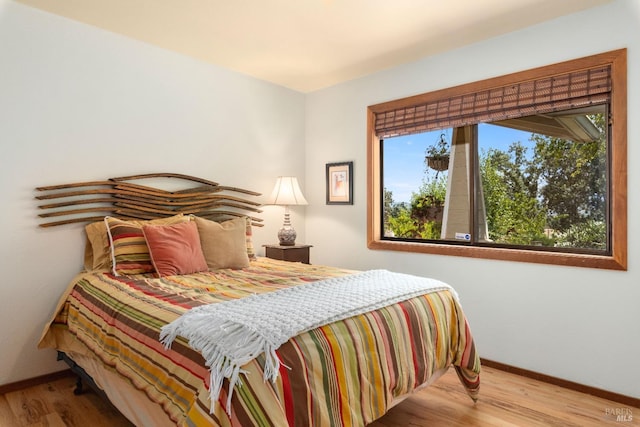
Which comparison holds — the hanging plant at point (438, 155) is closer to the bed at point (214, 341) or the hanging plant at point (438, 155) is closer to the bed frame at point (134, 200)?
the bed at point (214, 341)

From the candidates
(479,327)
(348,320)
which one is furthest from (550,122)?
(348,320)

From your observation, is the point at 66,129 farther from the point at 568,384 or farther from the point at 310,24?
the point at 568,384

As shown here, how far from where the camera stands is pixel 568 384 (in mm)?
2631

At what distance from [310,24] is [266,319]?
86.1 inches

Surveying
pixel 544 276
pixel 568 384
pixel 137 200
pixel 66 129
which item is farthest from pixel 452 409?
pixel 66 129

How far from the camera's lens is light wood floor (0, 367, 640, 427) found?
2.18m

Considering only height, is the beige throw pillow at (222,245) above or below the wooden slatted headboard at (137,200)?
below

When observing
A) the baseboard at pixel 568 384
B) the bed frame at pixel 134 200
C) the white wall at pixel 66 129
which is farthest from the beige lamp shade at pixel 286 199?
the baseboard at pixel 568 384

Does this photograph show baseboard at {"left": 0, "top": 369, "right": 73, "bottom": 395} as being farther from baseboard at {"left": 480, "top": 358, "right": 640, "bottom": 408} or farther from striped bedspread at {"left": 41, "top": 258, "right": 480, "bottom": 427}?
baseboard at {"left": 480, "top": 358, "right": 640, "bottom": 408}

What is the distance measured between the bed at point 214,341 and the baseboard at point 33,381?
0.30 meters

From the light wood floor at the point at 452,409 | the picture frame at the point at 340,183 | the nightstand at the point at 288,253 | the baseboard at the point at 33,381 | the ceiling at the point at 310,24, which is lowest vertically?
the light wood floor at the point at 452,409

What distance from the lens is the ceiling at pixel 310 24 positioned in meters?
2.54

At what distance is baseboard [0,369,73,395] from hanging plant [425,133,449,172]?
130 inches

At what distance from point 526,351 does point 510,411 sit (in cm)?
66
